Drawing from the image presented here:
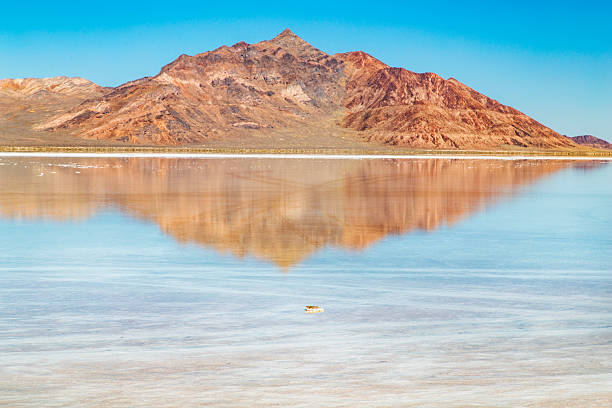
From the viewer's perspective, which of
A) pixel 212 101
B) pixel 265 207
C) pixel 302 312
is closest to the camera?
pixel 302 312

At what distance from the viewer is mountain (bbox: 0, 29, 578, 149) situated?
146500mm

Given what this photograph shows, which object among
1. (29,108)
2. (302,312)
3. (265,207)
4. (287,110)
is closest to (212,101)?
(287,110)

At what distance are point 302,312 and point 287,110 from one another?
6569 inches

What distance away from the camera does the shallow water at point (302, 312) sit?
4.46 m

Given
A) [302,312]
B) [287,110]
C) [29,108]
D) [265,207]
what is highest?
[29,108]

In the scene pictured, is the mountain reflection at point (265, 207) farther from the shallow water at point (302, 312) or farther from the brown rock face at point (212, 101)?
the brown rock face at point (212, 101)

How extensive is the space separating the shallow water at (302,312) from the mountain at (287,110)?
405 feet

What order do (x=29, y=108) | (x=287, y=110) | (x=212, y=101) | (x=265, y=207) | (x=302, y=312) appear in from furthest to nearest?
(x=29, y=108), (x=287, y=110), (x=212, y=101), (x=265, y=207), (x=302, y=312)

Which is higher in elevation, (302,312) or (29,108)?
(29,108)

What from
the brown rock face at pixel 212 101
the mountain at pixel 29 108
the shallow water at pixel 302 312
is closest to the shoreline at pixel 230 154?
the brown rock face at pixel 212 101

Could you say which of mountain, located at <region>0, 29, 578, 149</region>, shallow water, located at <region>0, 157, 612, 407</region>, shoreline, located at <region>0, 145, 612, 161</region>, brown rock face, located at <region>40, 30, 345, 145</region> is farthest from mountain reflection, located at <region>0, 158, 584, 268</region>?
brown rock face, located at <region>40, 30, 345, 145</region>

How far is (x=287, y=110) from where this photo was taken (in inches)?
6742

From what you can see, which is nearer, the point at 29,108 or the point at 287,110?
the point at 287,110

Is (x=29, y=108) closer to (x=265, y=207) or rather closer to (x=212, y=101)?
(x=212, y=101)
